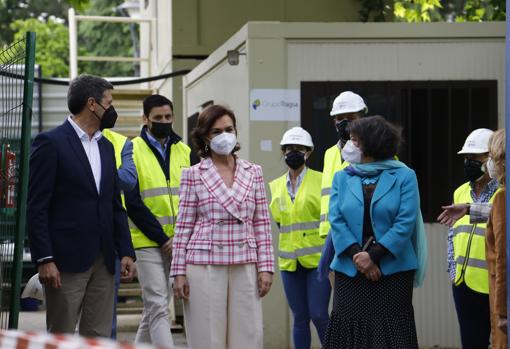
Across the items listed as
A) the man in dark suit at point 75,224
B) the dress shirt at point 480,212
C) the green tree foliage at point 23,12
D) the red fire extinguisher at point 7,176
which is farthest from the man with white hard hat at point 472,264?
the green tree foliage at point 23,12

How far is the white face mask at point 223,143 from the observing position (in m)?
7.75

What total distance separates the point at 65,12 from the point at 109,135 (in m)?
51.0

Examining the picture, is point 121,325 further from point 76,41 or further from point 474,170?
point 76,41

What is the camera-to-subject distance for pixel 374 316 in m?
7.98

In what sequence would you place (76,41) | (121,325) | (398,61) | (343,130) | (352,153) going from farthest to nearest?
1. (76,41)
2. (121,325)
3. (398,61)
4. (343,130)
5. (352,153)

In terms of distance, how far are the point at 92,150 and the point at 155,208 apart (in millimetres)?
1692

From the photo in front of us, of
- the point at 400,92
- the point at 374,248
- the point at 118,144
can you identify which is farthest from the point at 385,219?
the point at 400,92

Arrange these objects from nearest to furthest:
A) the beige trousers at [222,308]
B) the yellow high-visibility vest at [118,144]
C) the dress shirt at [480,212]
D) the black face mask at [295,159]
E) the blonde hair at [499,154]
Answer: the blonde hair at [499,154] < the beige trousers at [222,308] < the dress shirt at [480,212] < the yellow high-visibility vest at [118,144] < the black face mask at [295,159]

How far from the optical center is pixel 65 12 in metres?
59.6

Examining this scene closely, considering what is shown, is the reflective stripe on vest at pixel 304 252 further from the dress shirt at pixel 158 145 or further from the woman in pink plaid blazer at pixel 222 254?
the woman in pink plaid blazer at pixel 222 254

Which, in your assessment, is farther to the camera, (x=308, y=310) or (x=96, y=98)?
(x=308, y=310)

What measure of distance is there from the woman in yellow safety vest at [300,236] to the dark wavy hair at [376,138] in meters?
2.21

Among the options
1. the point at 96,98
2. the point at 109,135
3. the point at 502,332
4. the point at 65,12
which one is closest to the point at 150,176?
the point at 109,135

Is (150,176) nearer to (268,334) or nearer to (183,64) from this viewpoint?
(268,334)
